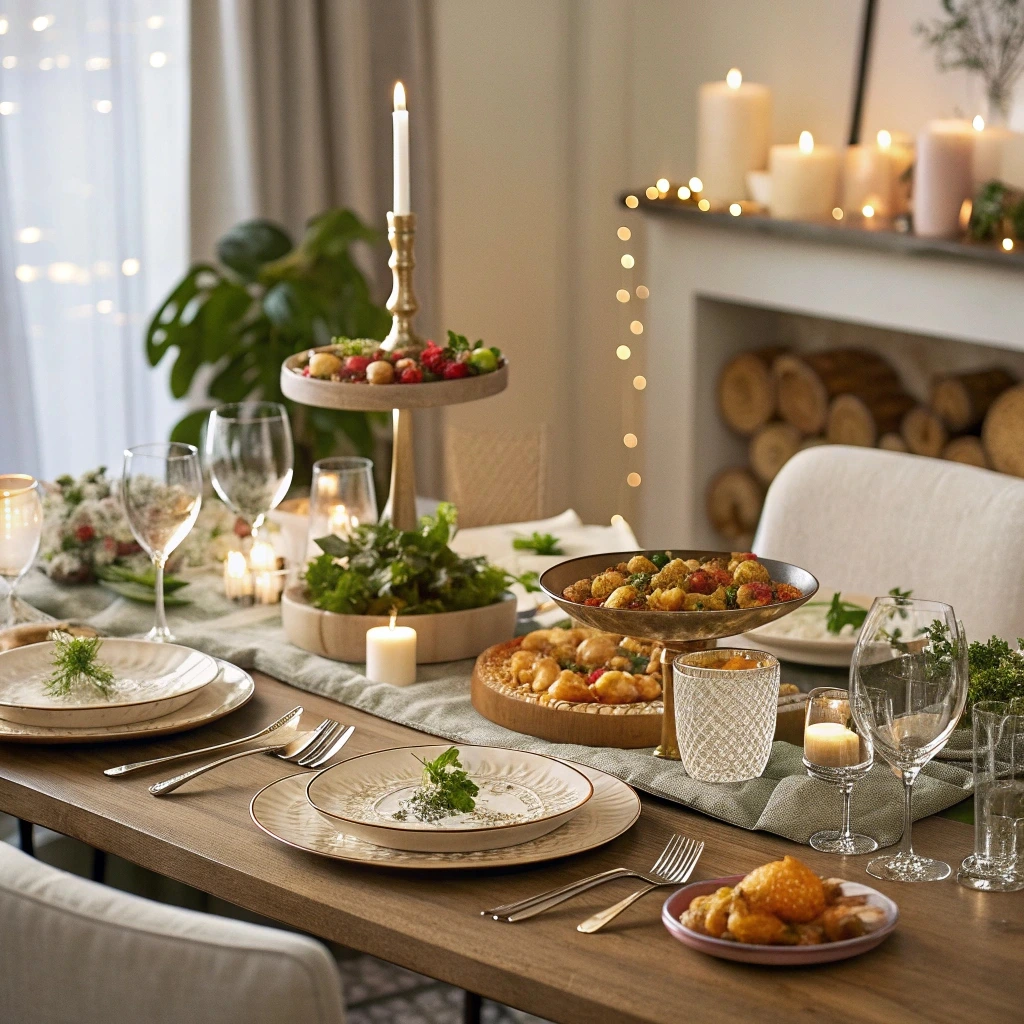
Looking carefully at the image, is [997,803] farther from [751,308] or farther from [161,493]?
[751,308]

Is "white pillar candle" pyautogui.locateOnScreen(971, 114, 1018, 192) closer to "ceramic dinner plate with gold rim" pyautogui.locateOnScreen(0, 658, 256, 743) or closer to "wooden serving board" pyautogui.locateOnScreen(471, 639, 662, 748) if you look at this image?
"wooden serving board" pyautogui.locateOnScreen(471, 639, 662, 748)

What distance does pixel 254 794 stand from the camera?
1350 millimetres

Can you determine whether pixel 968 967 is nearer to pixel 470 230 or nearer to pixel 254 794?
pixel 254 794

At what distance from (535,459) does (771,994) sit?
2.03 meters

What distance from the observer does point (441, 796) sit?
4.09ft

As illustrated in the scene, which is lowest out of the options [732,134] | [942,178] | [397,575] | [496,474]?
[496,474]

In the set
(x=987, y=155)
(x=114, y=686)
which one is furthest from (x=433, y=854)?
(x=987, y=155)

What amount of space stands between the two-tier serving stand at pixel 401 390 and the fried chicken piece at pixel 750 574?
43cm

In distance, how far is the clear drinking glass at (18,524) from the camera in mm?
1688

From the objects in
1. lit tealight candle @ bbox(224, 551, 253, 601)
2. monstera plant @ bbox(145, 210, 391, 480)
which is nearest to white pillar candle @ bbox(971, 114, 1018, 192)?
monstera plant @ bbox(145, 210, 391, 480)

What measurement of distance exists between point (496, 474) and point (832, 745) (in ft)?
5.68

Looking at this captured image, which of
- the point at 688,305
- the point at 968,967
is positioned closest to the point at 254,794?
the point at 968,967

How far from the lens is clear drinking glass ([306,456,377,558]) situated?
6.27 ft

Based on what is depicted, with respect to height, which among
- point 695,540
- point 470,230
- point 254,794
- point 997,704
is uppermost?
point 470,230
